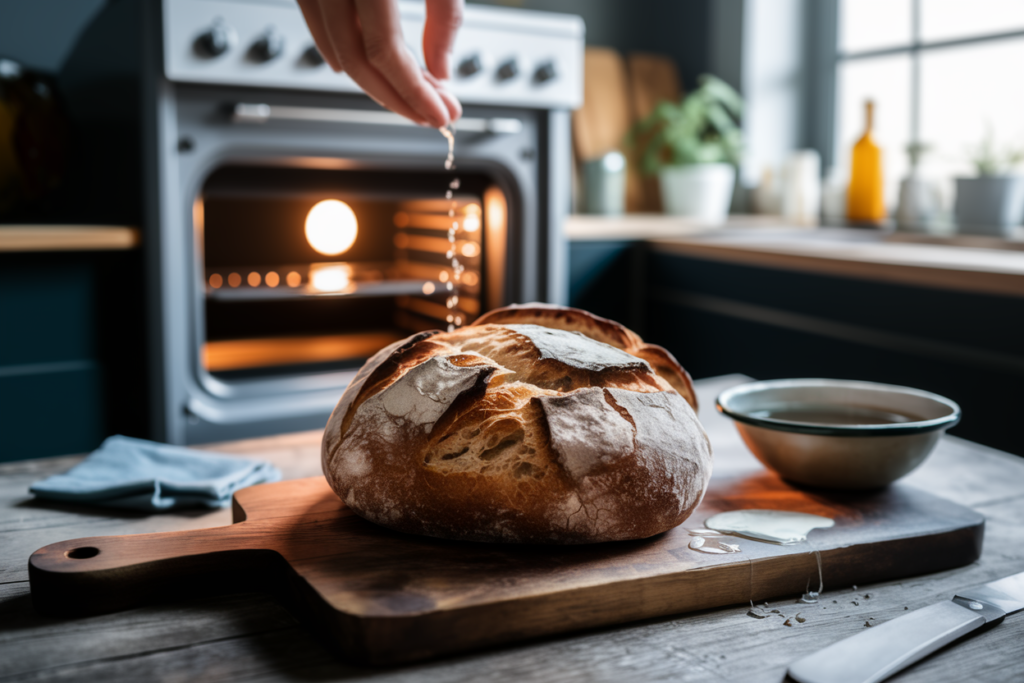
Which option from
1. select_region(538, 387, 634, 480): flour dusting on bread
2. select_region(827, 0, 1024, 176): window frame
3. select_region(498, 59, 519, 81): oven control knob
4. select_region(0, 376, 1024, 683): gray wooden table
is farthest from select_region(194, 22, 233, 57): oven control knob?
select_region(827, 0, 1024, 176): window frame

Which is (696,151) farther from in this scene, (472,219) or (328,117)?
(328,117)

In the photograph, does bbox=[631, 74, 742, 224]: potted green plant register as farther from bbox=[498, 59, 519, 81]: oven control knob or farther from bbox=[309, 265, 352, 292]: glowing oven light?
bbox=[309, 265, 352, 292]: glowing oven light

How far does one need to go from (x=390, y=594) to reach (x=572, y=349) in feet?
0.89

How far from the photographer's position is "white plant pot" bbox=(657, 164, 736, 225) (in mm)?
2834

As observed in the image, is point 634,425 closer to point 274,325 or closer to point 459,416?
point 459,416

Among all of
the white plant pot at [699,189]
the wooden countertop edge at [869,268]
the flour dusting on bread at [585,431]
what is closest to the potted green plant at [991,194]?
the wooden countertop edge at [869,268]

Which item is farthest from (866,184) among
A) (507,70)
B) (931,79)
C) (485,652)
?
(485,652)

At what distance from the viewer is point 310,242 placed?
199 cm

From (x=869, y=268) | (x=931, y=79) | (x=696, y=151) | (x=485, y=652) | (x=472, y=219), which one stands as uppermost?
(x=931, y=79)

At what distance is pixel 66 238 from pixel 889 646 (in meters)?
1.62

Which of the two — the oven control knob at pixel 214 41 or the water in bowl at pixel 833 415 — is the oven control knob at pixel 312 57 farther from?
the water in bowl at pixel 833 415

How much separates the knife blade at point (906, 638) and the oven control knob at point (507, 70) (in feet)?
5.19

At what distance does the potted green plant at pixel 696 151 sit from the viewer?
2.85 metres

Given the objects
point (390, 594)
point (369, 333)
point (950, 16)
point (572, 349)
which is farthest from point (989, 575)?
point (950, 16)
